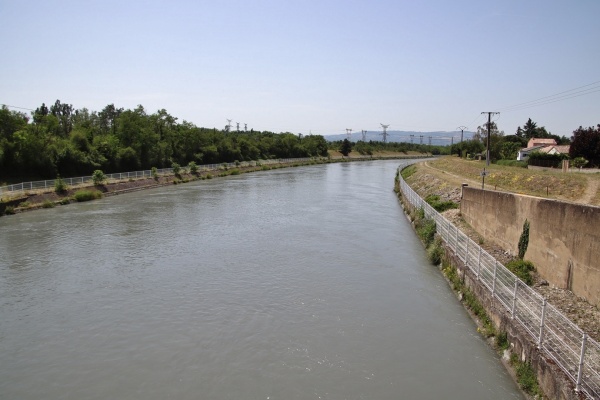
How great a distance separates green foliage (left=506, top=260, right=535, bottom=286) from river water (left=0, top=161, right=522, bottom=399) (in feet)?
5.75

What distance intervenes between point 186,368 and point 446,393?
5250 millimetres

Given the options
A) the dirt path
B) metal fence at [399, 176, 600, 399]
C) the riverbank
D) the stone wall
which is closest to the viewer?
metal fence at [399, 176, 600, 399]

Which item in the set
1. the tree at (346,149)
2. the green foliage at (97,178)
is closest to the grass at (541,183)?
the green foliage at (97,178)

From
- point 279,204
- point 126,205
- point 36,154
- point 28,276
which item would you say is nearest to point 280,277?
point 28,276

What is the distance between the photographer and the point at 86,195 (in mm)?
33000

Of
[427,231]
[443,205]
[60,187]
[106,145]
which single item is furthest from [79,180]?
[427,231]

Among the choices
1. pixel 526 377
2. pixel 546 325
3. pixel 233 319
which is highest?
pixel 546 325

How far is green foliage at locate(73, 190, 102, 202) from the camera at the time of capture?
32.3m

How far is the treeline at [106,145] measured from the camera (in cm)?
3569

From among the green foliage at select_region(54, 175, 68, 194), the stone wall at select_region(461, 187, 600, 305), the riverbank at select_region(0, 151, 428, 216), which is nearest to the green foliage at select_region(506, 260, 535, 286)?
the stone wall at select_region(461, 187, 600, 305)

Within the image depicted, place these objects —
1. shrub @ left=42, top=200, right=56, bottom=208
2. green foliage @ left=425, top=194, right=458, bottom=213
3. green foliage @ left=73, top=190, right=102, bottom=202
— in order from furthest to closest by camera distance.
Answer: green foliage @ left=73, top=190, right=102, bottom=202 → shrub @ left=42, top=200, right=56, bottom=208 → green foliage @ left=425, top=194, right=458, bottom=213

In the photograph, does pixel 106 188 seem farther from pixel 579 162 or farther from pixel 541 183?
pixel 579 162

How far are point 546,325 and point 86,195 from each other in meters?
33.1

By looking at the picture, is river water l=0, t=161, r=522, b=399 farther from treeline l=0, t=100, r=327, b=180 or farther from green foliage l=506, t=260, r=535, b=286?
treeline l=0, t=100, r=327, b=180
